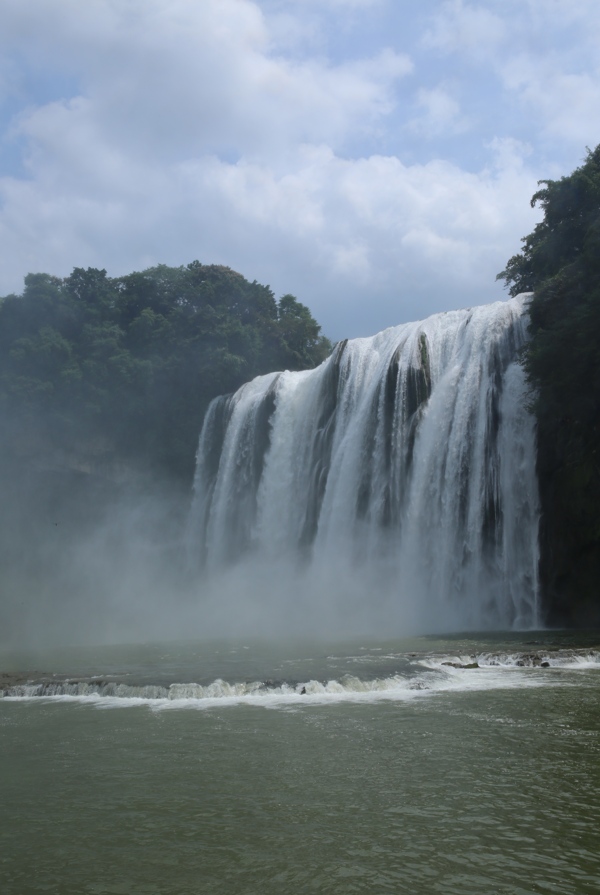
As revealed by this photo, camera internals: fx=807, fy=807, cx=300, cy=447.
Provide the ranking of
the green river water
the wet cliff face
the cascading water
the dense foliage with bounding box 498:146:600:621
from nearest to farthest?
the green river water
the dense foliage with bounding box 498:146:600:621
the wet cliff face
the cascading water

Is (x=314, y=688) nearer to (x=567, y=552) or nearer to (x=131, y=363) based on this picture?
(x=567, y=552)

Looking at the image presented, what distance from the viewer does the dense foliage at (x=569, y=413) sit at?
1934cm

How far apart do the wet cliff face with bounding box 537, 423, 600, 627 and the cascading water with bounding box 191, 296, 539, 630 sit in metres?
0.37

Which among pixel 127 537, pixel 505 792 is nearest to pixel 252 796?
pixel 505 792

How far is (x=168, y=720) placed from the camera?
33.0ft

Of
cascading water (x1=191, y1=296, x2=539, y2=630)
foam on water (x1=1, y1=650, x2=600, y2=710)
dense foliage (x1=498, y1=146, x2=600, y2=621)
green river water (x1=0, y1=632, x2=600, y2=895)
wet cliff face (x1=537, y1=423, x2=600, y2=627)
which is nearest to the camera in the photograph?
green river water (x1=0, y1=632, x2=600, y2=895)

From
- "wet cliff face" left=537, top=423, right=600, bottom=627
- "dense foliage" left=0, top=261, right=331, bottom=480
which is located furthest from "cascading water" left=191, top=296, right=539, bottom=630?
"dense foliage" left=0, top=261, right=331, bottom=480

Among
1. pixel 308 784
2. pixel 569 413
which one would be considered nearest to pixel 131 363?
pixel 569 413

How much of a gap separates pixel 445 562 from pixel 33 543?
2383cm

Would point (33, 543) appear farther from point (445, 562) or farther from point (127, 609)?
point (445, 562)

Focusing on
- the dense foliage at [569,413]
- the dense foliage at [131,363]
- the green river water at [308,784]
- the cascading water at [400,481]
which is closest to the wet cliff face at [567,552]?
the dense foliage at [569,413]

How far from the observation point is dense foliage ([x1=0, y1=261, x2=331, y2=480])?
38250 mm

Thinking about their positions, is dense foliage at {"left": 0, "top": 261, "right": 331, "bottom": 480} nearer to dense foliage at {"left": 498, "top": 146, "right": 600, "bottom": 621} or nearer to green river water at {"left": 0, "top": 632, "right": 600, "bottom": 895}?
A: dense foliage at {"left": 498, "top": 146, "right": 600, "bottom": 621}

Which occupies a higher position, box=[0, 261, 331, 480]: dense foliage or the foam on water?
box=[0, 261, 331, 480]: dense foliage
